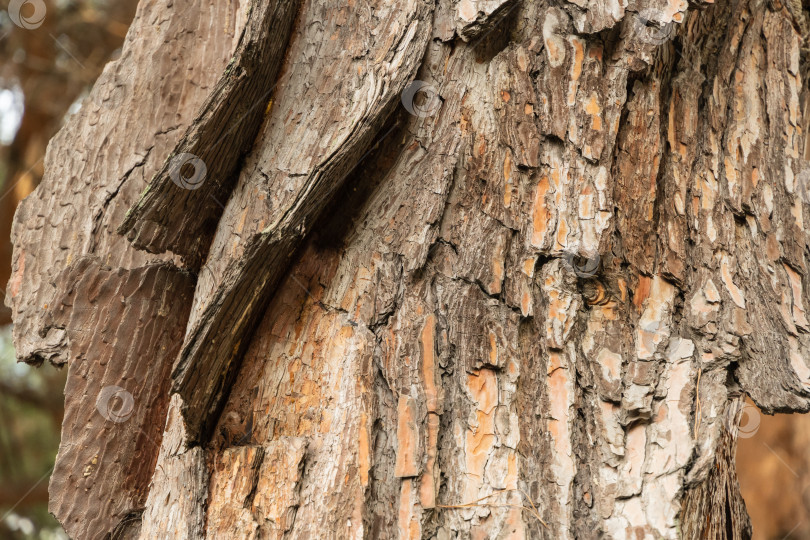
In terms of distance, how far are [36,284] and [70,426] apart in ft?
1.26

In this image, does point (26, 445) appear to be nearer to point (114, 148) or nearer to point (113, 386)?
point (114, 148)

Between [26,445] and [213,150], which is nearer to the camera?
[213,150]

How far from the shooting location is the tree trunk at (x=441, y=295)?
3.47 feet

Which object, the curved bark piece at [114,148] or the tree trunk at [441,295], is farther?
the curved bark piece at [114,148]

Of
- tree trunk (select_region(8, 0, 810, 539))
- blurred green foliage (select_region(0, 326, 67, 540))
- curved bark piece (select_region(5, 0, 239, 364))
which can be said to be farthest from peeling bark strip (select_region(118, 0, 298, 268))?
blurred green foliage (select_region(0, 326, 67, 540))

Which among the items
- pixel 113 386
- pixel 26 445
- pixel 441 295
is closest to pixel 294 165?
pixel 441 295

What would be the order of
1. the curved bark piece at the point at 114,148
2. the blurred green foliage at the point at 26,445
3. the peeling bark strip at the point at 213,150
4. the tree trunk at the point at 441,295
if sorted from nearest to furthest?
1. the tree trunk at the point at 441,295
2. the peeling bark strip at the point at 213,150
3. the curved bark piece at the point at 114,148
4. the blurred green foliage at the point at 26,445

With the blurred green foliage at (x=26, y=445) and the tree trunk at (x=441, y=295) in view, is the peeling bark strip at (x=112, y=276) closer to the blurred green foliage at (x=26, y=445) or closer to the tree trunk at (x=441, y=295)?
the tree trunk at (x=441, y=295)

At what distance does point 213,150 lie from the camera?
1200 millimetres

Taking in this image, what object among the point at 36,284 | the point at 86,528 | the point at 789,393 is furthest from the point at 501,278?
the point at 36,284

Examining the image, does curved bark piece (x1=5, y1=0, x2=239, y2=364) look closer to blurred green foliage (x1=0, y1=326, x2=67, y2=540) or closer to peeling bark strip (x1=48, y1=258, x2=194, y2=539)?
peeling bark strip (x1=48, y1=258, x2=194, y2=539)

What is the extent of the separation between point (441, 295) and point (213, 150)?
478mm

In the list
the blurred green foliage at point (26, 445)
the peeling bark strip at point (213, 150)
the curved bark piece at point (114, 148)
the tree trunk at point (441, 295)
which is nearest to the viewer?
the tree trunk at point (441, 295)

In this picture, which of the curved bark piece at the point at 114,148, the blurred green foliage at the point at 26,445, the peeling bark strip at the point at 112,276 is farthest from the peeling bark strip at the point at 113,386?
the blurred green foliage at the point at 26,445
